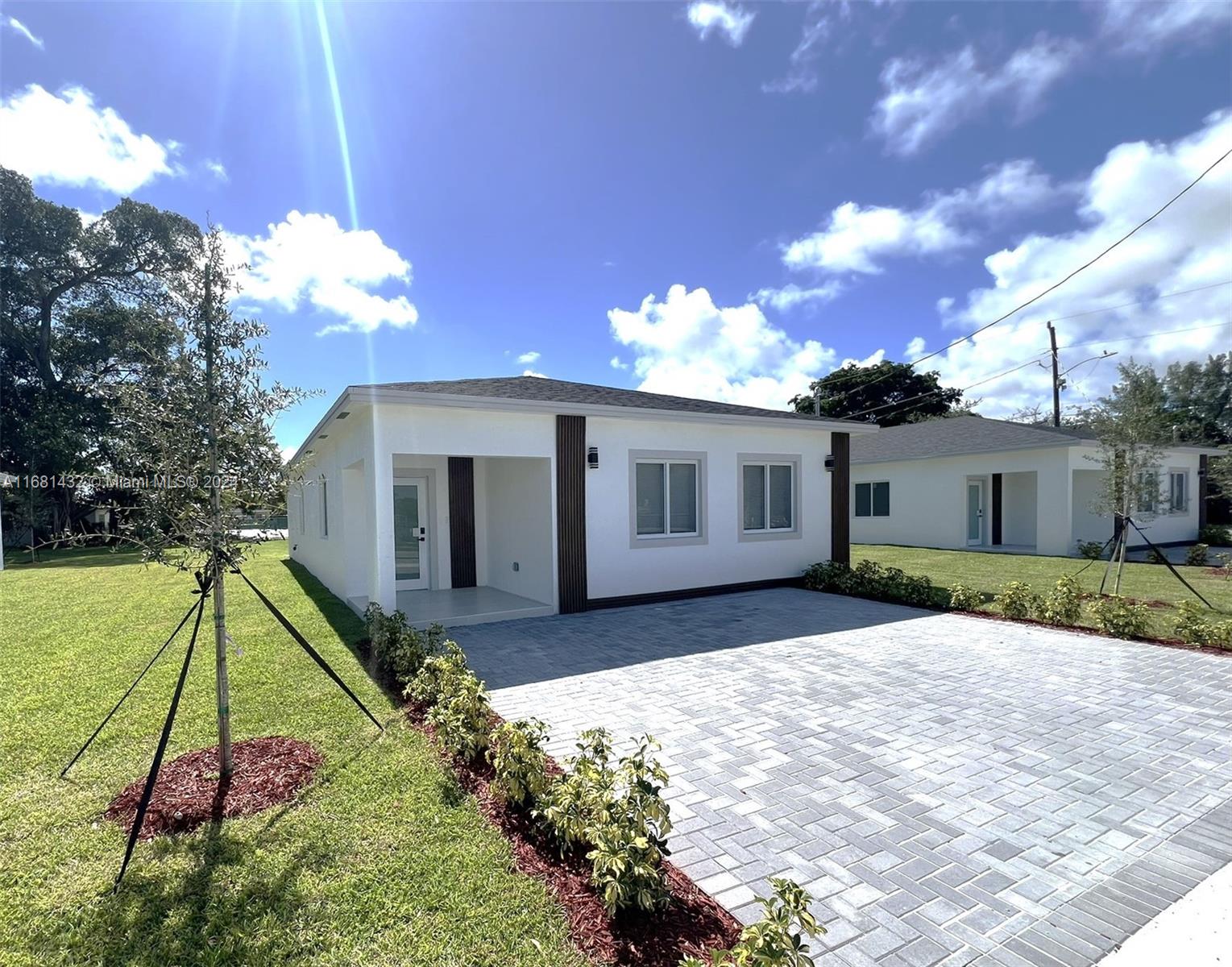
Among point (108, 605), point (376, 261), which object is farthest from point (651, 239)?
point (108, 605)

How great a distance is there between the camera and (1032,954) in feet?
7.77

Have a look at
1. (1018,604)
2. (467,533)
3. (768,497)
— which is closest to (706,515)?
(768,497)

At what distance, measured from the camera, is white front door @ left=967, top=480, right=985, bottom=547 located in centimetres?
1909

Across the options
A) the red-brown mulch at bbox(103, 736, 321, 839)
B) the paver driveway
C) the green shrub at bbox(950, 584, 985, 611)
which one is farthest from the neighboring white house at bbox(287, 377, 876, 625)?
the red-brown mulch at bbox(103, 736, 321, 839)

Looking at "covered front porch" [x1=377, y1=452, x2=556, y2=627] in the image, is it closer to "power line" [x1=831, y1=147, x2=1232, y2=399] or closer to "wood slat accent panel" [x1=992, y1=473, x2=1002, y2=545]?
"power line" [x1=831, y1=147, x2=1232, y2=399]

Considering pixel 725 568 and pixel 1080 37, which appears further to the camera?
pixel 725 568

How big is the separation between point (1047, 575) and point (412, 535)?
14178mm

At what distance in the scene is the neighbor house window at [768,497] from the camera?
1132 cm

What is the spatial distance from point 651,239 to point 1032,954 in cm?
1421

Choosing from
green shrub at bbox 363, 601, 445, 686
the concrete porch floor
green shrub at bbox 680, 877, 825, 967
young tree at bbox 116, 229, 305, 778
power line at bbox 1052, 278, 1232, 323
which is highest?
power line at bbox 1052, 278, 1232, 323

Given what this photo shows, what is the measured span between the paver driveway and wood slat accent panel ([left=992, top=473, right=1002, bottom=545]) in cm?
1389

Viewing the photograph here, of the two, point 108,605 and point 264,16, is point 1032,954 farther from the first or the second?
point 108,605

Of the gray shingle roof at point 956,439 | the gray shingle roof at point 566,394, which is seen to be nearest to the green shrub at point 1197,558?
the gray shingle roof at point 956,439

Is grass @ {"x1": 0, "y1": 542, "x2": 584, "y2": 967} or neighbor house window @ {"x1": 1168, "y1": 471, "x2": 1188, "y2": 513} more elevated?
neighbor house window @ {"x1": 1168, "y1": 471, "x2": 1188, "y2": 513}
